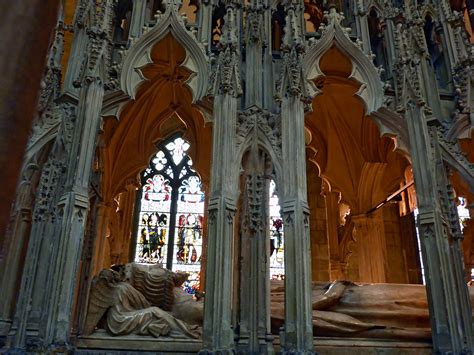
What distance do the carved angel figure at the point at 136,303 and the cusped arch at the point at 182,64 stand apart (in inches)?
120

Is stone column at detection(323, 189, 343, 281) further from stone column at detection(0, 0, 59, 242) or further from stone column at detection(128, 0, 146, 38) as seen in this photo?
stone column at detection(0, 0, 59, 242)

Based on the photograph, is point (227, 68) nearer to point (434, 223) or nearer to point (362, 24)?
point (362, 24)

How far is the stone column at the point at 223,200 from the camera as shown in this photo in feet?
22.6

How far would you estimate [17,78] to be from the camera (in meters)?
1.56

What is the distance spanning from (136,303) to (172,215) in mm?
6188

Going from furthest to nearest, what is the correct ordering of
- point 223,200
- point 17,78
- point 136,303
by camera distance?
point 136,303, point 223,200, point 17,78

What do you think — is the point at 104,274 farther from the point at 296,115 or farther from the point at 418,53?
the point at 418,53

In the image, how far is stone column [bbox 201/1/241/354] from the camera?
6.89 meters

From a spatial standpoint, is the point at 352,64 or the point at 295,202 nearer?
the point at 295,202

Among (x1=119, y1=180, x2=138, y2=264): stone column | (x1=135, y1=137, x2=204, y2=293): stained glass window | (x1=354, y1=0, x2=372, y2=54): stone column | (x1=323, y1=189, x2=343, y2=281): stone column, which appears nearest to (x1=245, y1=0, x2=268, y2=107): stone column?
(x1=354, y1=0, x2=372, y2=54): stone column

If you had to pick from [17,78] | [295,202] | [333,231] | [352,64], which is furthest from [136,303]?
[333,231]

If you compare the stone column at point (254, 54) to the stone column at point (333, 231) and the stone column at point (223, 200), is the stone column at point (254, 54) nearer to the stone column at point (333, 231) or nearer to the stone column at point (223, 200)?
the stone column at point (223, 200)

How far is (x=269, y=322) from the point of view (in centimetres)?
744

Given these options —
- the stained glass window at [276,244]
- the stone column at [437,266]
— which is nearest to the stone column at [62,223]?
the stone column at [437,266]
